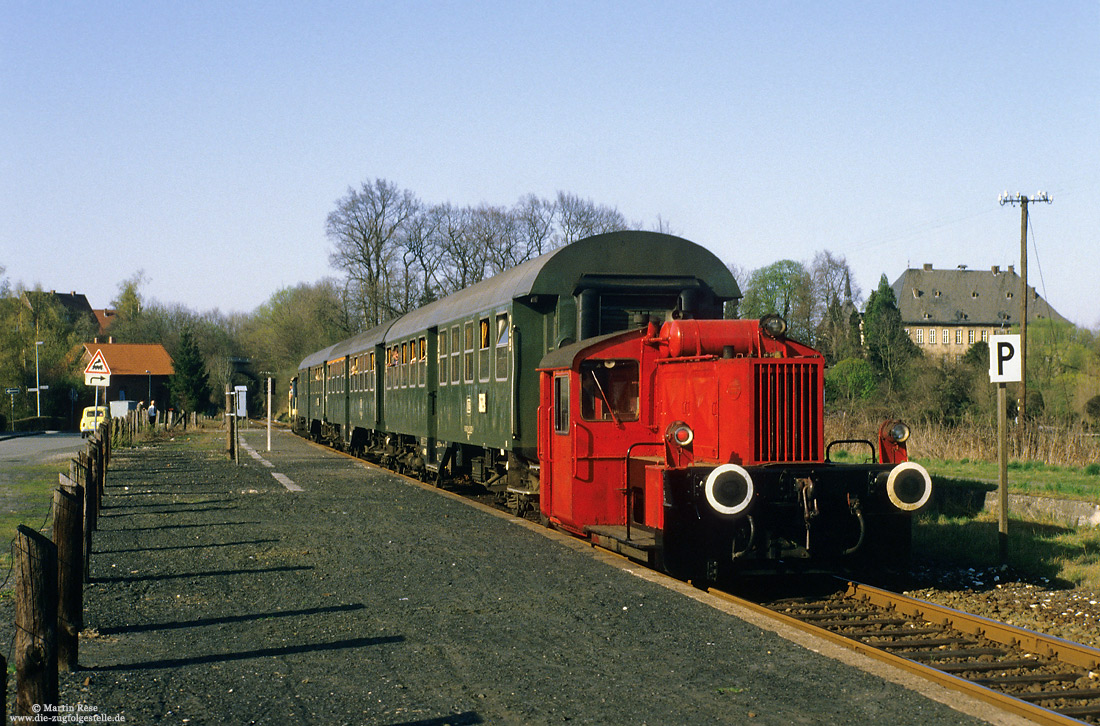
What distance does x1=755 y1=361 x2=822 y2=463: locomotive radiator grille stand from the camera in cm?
861

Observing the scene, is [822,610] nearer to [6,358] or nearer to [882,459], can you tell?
[882,459]

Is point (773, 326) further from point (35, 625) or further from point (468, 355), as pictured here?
point (468, 355)

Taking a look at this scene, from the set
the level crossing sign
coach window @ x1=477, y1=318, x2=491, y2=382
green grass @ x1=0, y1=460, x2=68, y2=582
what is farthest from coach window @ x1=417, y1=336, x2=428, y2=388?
the level crossing sign

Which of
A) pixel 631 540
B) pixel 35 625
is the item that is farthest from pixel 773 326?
pixel 35 625

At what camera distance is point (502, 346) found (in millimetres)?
13227

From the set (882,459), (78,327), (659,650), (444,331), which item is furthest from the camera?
(78,327)

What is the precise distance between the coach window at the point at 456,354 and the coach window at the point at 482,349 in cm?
135

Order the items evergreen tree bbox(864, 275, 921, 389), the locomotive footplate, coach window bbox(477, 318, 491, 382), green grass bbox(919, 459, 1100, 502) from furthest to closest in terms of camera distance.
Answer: evergreen tree bbox(864, 275, 921, 389), green grass bbox(919, 459, 1100, 502), coach window bbox(477, 318, 491, 382), the locomotive footplate

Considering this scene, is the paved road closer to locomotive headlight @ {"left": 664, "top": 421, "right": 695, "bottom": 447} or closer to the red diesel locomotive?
the red diesel locomotive

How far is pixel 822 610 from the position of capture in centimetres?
840

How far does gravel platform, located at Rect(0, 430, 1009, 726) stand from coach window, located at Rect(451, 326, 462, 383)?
4.11m

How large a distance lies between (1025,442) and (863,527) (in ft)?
54.9

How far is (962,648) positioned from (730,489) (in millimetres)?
2099

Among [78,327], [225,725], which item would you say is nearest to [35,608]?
[225,725]
